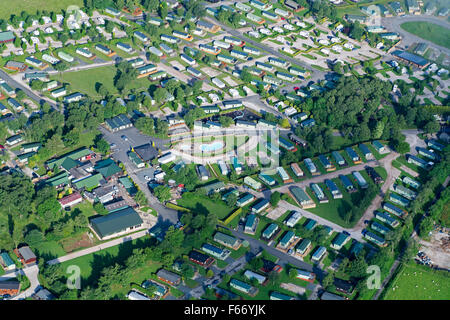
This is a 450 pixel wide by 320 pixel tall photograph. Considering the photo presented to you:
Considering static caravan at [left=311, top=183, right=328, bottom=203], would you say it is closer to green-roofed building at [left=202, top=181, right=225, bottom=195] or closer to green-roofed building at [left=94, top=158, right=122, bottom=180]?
green-roofed building at [left=202, top=181, right=225, bottom=195]

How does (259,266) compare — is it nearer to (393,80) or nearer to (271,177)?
(271,177)

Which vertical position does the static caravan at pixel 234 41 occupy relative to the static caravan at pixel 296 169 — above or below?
above

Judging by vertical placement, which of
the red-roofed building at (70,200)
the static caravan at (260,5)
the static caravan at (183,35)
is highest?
the static caravan at (260,5)

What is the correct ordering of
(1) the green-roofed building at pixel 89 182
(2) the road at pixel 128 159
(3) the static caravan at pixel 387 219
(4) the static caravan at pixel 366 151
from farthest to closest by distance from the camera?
(4) the static caravan at pixel 366 151, (1) the green-roofed building at pixel 89 182, (3) the static caravan at pixel 387 219, (2) the road at pixel 128 159

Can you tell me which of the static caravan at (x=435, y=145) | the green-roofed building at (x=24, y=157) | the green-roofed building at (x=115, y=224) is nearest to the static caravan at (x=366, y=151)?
the static caravan at (x=435, y=145)

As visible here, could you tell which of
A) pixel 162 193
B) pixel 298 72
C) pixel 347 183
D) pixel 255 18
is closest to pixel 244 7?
pixel 255 18

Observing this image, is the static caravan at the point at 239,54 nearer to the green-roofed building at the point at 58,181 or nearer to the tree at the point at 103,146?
the tree at the point at 103,146

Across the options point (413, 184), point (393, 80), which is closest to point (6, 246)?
point (413, 184)

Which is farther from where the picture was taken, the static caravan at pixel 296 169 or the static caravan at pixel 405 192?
the static caravan at pixel 296 169

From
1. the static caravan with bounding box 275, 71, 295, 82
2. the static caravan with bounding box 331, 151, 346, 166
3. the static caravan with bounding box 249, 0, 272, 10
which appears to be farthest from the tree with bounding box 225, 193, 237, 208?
the static caravan with bounding box 249, 0, 272, 10
